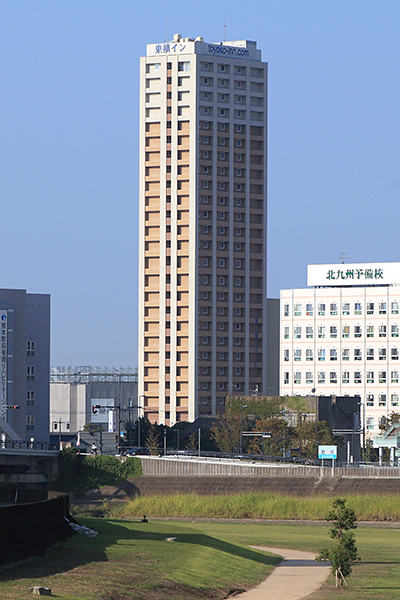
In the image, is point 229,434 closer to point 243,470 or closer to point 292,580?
point 243,470

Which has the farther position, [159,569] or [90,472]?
[90,472]

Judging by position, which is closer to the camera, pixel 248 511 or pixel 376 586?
pixel 376 586

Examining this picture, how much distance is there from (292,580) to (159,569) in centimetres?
796

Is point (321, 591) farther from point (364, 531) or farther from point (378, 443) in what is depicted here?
point (378, 443)

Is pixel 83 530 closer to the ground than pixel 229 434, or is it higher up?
closer to the ground

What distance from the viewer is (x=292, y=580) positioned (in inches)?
2163

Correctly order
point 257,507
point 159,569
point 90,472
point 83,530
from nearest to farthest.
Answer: point 159,569, point 83,530, point 257,507, point 90,472

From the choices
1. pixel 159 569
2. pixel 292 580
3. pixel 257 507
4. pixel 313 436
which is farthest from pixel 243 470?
pixel 159 569

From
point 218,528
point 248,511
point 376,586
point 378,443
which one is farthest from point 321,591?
point 378,443

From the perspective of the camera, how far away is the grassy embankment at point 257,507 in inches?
4355

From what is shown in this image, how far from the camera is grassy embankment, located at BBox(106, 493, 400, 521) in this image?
110625mm

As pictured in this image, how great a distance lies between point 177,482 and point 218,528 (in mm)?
29358

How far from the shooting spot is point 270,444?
178 meters

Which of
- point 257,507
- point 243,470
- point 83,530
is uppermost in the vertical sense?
point 83,530
